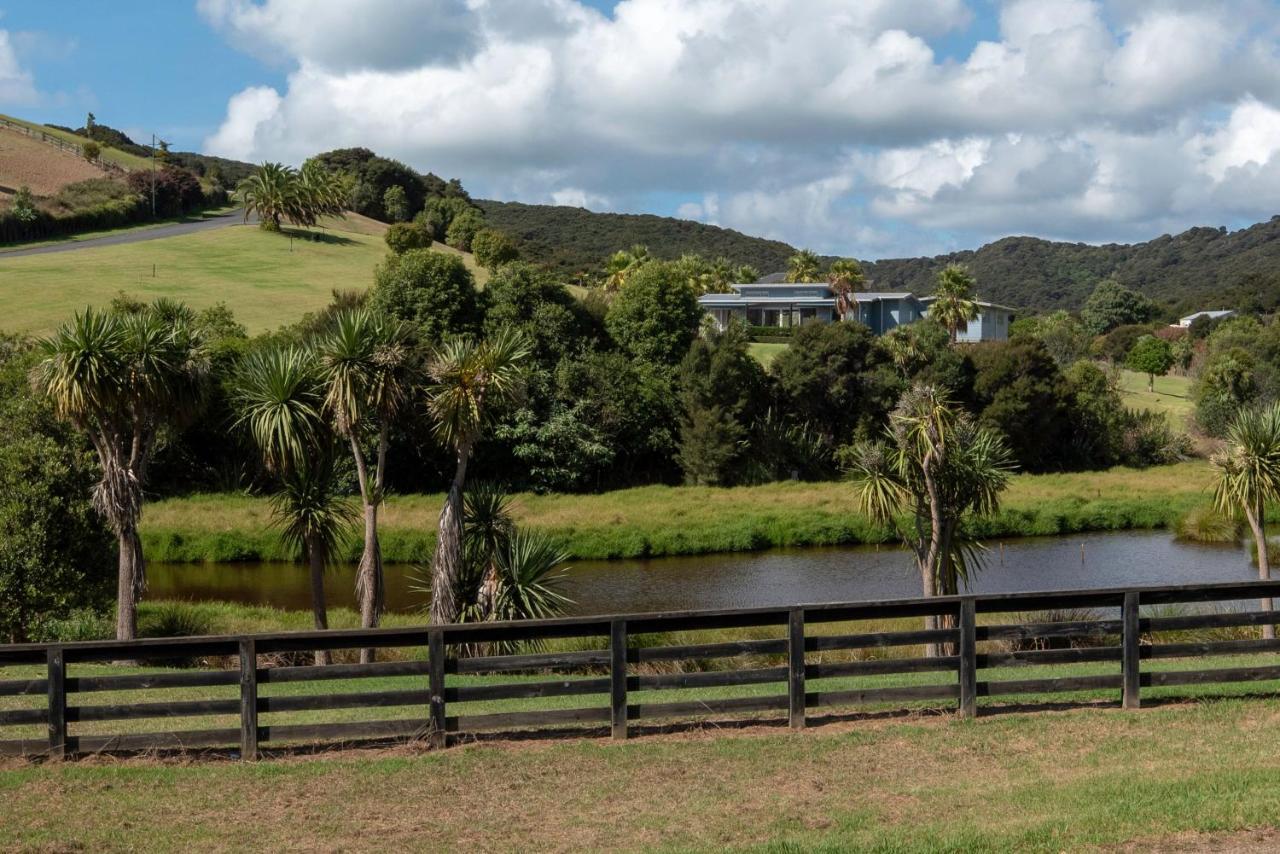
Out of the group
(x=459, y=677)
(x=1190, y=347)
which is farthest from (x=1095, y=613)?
(x=1190, y=347)

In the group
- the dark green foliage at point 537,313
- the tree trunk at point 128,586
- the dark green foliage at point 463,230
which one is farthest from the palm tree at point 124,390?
the dark green foliage at point 463,230

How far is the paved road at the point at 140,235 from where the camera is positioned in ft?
272

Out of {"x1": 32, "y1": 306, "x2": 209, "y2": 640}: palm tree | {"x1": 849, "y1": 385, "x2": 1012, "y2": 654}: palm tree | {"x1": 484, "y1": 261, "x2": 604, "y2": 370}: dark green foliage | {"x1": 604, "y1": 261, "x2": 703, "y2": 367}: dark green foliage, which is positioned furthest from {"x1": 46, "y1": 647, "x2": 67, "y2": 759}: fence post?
{"x1": 604, "y1": 261, "x2": 703, "y2": 367}: dark green foliage

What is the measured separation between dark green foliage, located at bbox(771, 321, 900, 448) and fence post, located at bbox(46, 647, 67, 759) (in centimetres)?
4779

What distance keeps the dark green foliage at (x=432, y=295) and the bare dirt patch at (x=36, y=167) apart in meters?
58.4

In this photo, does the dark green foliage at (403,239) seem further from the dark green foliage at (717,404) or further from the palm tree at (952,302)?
the dark green foliage at (717,404)

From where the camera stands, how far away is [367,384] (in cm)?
1970

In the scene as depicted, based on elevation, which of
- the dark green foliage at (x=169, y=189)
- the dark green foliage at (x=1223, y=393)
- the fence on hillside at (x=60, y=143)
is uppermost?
the fence on hillside at (x=60, y=143)

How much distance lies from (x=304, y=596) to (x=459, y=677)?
61.6 ft

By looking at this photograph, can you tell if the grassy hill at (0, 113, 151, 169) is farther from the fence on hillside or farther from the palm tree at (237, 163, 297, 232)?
the palm tree at (237, 163, 297, 232)

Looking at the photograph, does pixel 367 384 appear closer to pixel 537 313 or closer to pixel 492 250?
pixel 537 313

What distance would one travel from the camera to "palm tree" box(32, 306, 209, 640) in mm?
19391

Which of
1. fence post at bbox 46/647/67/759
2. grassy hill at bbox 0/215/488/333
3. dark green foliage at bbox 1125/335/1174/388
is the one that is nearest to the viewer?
fence post at bbox 46/647/67/759

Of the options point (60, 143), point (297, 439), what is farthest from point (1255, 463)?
point (60, 143)
